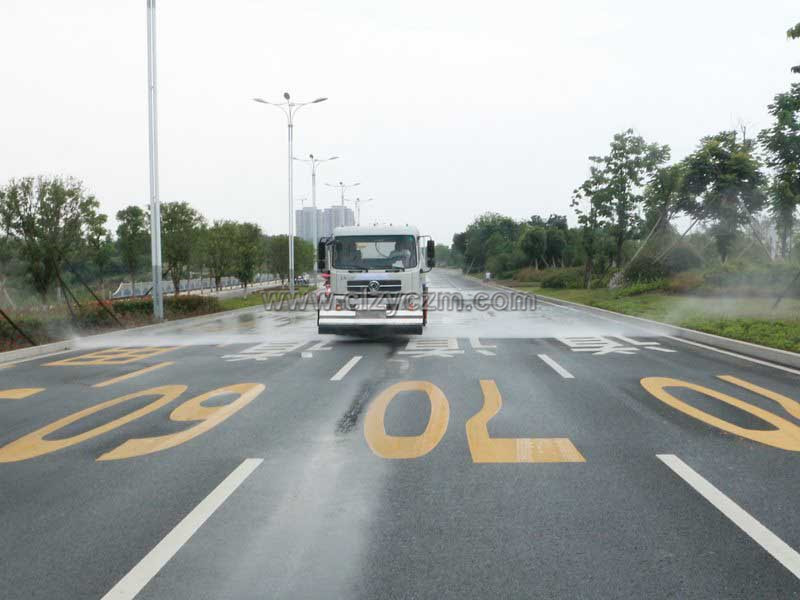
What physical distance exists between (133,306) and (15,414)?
14040 millimetres

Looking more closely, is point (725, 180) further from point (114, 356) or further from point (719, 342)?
point (114, 356)

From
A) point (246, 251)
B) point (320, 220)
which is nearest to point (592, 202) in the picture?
point (246, 251)

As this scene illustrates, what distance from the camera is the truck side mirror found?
15.0m

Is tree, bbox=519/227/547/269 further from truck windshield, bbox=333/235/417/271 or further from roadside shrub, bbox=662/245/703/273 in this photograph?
truck windshield, bbox=333/235/417/271

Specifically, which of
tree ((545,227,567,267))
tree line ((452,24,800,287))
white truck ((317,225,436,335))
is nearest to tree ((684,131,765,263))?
tree line ((452,24,800,287))

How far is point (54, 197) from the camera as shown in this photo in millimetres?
30406

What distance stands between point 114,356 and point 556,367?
8497 mm

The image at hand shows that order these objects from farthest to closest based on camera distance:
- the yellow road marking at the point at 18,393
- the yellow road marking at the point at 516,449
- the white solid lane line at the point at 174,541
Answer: the yellow road marking at the point at 18,393, the yellow road marking at the point at 516,449, the white solid lane line at the point at 174,541

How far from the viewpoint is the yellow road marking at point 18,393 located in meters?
8.49

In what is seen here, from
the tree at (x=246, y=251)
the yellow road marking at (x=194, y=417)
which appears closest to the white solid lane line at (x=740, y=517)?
the yellow road marking at (x=194, y=417)

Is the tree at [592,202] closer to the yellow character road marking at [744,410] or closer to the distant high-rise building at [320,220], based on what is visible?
the yellow character road marking at [744,410]

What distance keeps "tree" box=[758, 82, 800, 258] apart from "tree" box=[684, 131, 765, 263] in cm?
123

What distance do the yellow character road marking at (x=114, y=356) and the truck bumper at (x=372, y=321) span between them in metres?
3.48

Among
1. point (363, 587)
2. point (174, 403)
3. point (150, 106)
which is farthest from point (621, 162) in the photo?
point (363, 587)
